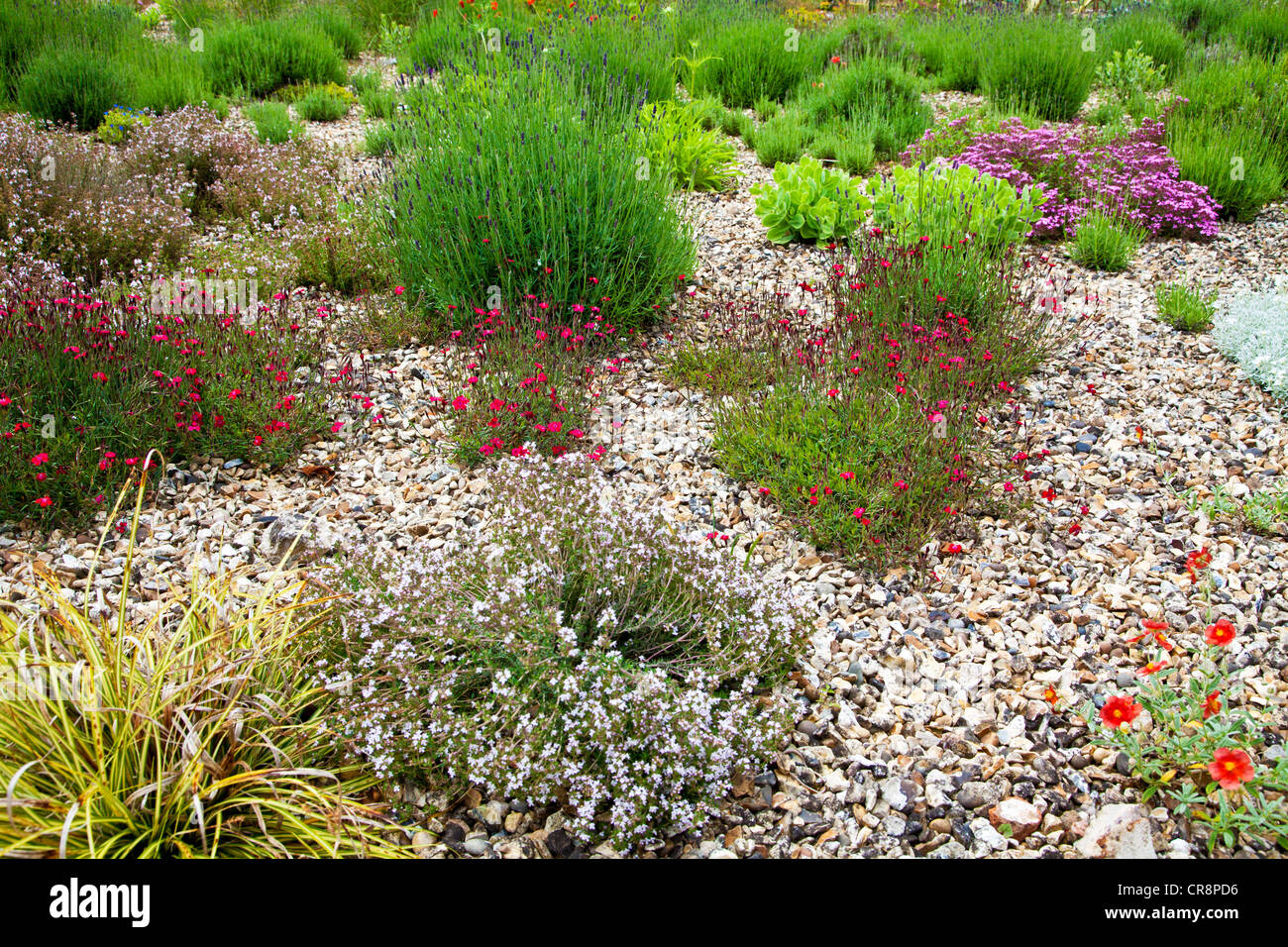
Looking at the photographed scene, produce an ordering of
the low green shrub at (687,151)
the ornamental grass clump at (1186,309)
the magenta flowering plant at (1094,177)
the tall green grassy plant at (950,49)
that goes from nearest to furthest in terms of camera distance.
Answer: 1. the ornamental grass clump at (1186,309)
2. the magenta flowering plant at (1094,177)
3. the low green shrub at (687,151)
4. the tall green grassy plant at (950,49)

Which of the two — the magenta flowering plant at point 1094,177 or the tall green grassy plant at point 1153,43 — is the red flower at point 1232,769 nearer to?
the magenta flowering plant at point 1094,177

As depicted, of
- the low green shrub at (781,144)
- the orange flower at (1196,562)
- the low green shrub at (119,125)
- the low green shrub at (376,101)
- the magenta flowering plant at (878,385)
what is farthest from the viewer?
the low green shrub at (376,101)

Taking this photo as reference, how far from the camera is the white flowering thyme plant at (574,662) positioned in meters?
2.05

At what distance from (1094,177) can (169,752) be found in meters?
6.19

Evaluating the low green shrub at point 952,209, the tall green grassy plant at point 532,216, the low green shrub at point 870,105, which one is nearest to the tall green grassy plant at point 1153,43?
the low green shrub at point 870,105

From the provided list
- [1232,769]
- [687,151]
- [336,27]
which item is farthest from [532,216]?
[336,27]

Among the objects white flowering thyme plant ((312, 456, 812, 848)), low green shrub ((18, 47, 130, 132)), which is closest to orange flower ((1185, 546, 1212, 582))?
white flowering thyme plant ((312, 456, 812, 848))

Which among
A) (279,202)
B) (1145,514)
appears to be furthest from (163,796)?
(279,202)

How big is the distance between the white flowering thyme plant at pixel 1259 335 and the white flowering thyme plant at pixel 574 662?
2808mm

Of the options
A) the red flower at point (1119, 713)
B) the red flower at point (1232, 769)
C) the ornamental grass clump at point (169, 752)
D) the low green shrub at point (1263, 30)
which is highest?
the low green shrub at point (1263, 30)

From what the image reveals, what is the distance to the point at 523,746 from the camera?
79.7 inches

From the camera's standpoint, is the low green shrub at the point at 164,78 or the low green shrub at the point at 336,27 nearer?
Result: the low green shrub at the point at 164,78

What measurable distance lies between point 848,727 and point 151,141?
20.4 feet

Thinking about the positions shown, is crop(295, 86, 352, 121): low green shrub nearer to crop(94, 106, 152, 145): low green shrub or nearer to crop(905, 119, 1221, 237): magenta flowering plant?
crop(94, 106, 152, 145): low green shrub
